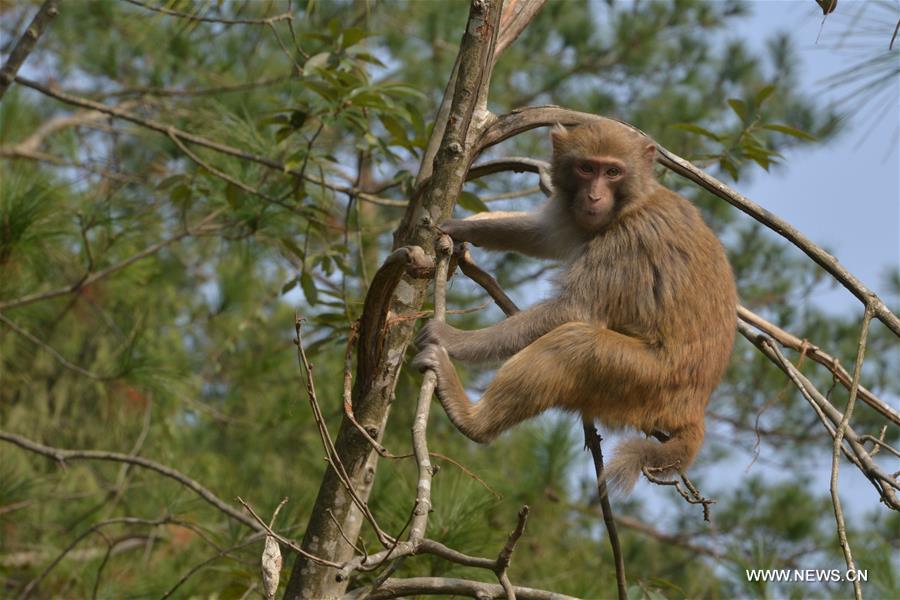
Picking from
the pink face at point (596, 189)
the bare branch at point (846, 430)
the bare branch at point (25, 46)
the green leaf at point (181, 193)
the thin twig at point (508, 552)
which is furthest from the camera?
the green leaf at point (181, 193)

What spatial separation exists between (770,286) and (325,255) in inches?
259

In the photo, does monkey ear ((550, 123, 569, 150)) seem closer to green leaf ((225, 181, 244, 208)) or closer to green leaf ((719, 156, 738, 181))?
green leaf ((719, 156, 738, 181))

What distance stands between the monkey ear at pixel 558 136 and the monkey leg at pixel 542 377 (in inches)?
36.3

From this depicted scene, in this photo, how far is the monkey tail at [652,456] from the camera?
3971mm

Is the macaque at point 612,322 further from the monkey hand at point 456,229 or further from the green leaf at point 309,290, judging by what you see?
the green leaf at point 309,290

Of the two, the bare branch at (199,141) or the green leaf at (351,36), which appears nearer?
the green leaf at (351,36)

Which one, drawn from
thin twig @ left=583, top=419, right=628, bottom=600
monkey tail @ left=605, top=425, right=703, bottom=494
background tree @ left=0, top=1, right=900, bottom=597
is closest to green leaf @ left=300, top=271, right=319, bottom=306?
background tree @ left=0, top=1, right=900, bottom=597

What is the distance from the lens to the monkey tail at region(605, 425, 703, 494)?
397 centimetres

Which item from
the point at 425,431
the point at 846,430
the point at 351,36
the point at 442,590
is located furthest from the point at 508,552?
the point at 351,36

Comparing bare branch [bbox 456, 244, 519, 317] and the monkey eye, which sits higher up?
the monkey eye

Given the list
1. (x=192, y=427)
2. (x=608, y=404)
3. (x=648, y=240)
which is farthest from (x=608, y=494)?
(x=192, y=427)

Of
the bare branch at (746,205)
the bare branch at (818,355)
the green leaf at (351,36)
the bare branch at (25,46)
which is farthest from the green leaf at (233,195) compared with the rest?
the bare branch at (818,355)

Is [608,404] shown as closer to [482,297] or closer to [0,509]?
[0,509]

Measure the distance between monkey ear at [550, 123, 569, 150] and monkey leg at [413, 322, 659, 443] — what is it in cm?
92
